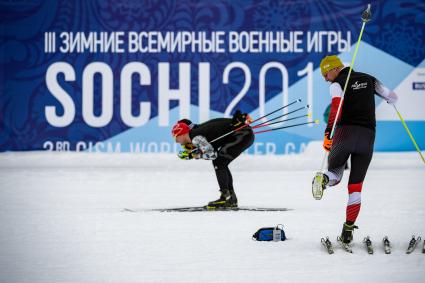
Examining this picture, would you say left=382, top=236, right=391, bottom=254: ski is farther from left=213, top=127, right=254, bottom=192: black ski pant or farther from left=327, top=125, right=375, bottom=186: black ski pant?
left=213, top=127, right=254, bottom=192: black ski pant

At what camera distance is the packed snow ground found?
5.30 metres

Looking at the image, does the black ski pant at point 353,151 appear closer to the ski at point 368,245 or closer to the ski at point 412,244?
the ski at point 368,245

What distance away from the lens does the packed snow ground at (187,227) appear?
209 inches

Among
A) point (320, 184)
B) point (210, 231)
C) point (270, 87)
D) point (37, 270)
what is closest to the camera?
point (37, 270)

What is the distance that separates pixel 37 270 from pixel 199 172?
9.20m

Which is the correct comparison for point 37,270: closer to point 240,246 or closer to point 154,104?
point 240,246

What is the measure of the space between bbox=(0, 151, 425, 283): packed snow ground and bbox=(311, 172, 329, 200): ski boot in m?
0.43

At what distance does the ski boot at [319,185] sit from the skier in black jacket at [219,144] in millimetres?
2836

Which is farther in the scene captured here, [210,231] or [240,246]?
[210,231]

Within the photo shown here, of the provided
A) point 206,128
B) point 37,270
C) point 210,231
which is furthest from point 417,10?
point 37,270

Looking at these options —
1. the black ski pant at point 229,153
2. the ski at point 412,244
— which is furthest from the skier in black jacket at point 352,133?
the black ski pant at point 229,153

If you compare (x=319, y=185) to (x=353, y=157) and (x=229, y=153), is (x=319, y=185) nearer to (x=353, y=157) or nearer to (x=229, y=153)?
(x=353, y=157)

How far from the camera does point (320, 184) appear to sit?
613 cm

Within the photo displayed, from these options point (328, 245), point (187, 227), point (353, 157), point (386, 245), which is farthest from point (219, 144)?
point (386, 245)
